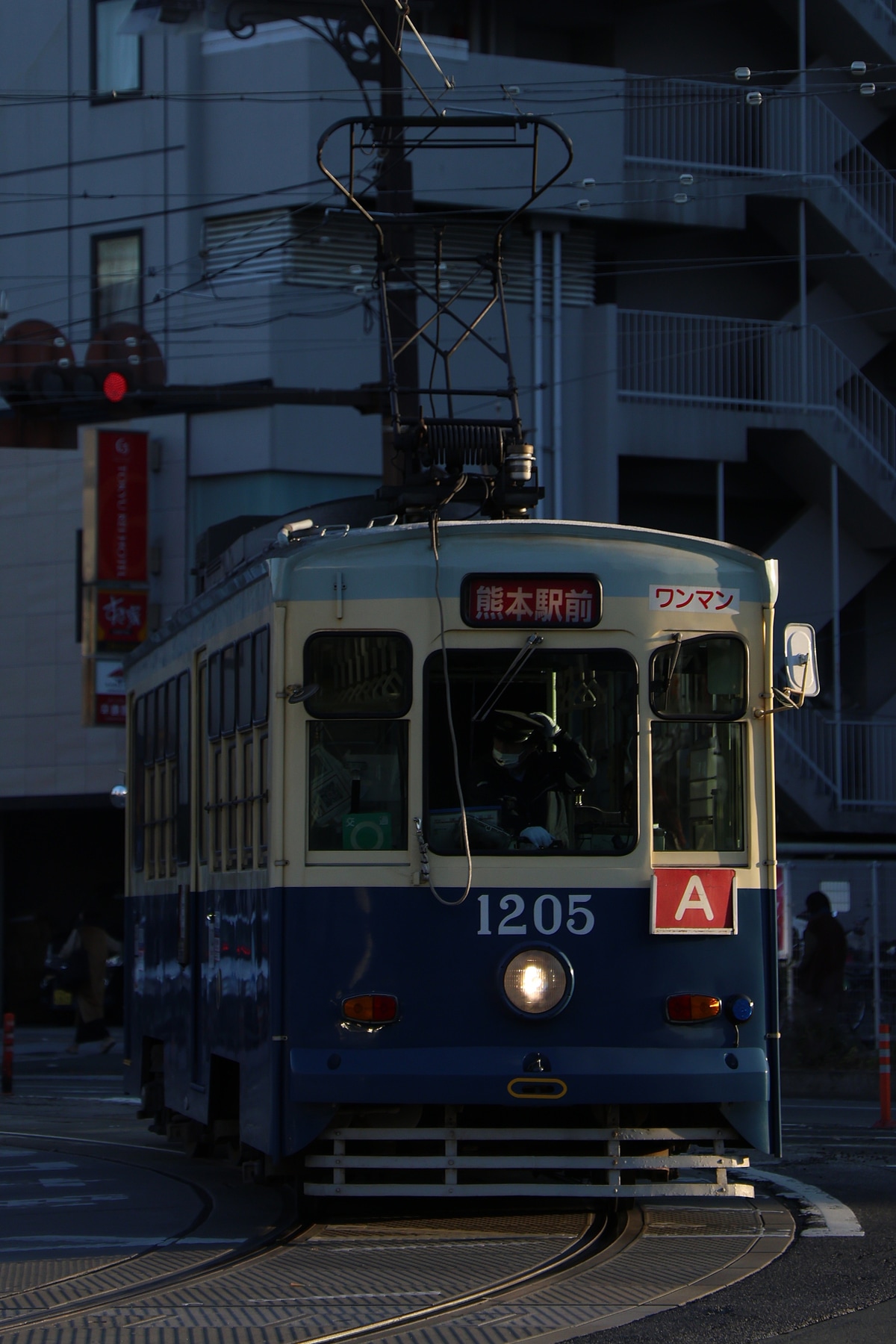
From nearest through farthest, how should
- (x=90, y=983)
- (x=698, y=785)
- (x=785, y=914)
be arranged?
(x=698, y=785) → (x=785, y=914) → (x=90, y=983)

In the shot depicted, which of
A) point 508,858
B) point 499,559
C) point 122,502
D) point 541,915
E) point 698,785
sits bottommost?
point 541,915

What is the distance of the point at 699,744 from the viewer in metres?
8.35

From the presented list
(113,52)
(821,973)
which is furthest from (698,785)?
(113,52)

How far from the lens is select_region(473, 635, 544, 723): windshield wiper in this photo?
8211 millimetres

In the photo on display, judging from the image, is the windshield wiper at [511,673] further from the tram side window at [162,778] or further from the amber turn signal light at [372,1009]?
the tram side window at [162,778]

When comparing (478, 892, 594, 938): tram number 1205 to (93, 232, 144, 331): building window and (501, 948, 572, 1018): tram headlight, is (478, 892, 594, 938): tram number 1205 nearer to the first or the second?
(501, 948, 572, 1018): tram headlight

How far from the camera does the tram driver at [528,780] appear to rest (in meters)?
8.16

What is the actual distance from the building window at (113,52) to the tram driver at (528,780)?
19981 millimetres

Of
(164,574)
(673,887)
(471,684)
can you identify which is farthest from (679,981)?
(164,574)

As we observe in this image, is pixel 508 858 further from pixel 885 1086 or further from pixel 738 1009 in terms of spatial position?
pixel 885 1086

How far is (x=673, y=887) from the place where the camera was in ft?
26.8

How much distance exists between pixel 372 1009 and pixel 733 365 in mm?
19683

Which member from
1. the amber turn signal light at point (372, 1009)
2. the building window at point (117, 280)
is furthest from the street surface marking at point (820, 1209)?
the building window at point (117, 280)

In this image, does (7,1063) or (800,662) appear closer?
(800,662)
